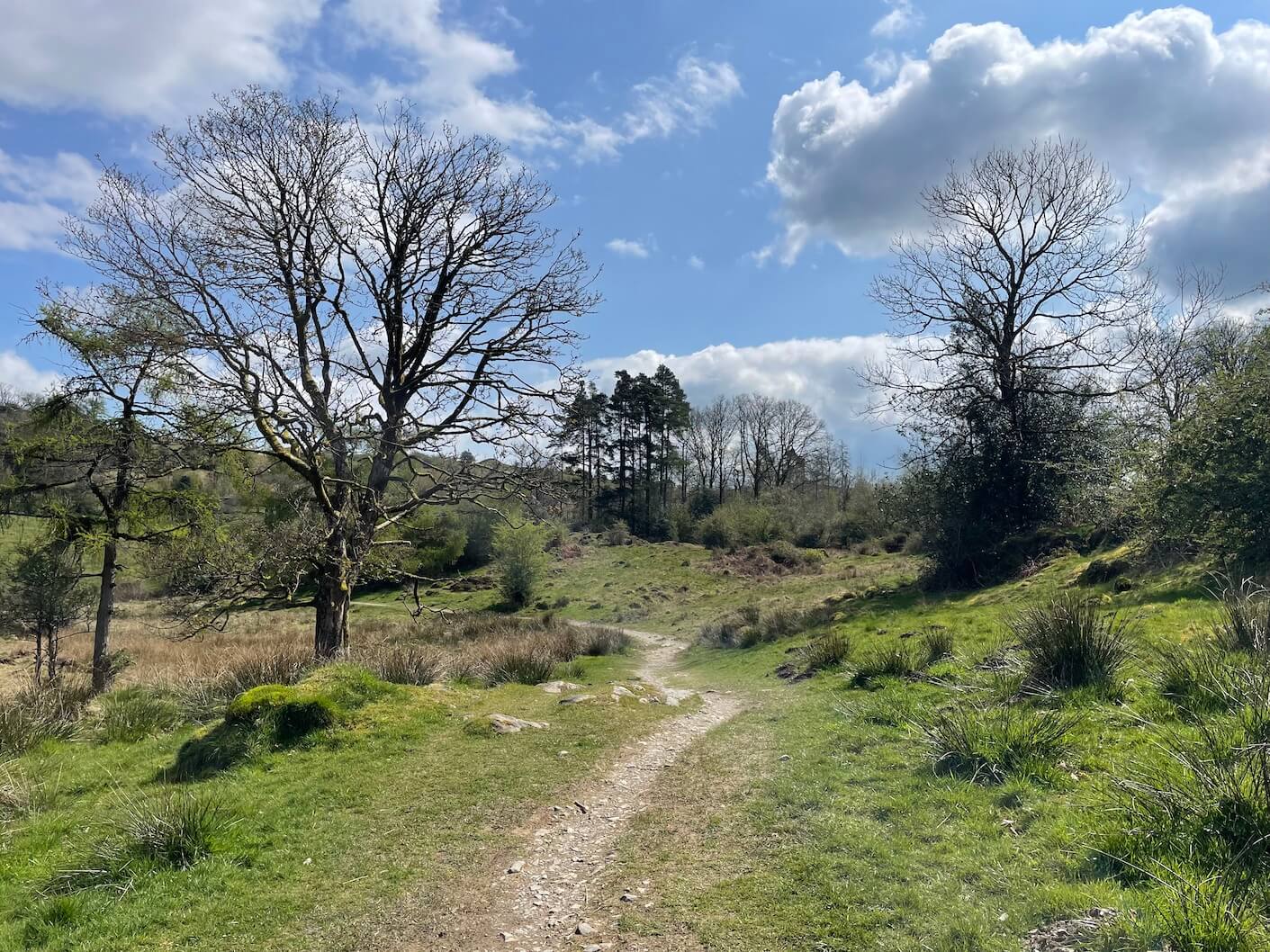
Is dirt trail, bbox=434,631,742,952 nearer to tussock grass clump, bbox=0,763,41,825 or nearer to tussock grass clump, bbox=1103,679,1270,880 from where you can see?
tussock grass clump, bbox=1103,679,1270,880

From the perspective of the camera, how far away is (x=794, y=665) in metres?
15.3

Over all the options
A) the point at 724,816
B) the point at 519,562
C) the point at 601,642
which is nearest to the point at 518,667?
the point at 601,642

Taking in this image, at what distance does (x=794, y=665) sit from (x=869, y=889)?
11.0 metres

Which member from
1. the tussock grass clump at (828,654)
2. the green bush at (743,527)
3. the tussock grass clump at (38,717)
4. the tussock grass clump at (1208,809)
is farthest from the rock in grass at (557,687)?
the green bush at (743,527)

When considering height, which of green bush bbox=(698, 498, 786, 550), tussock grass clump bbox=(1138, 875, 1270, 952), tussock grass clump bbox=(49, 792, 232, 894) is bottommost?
tussock grass clump bbox=(49, 792, 232, 894)

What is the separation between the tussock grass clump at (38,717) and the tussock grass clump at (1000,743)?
38.9 ft

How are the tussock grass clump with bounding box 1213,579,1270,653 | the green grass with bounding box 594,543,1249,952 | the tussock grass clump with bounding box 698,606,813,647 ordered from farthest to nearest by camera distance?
1. the tussock grass clump with bounding box 698,606,813,647
2. the tussock grass clump with bounding box 1213,579,1270,653
3. the green grass with bounding box 594,543,1249,952

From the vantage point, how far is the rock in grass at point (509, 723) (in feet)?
31.8

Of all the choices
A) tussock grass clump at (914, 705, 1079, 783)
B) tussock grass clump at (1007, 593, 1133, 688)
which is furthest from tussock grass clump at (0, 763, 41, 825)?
tussock grass clump at (1007, 593, 1133, 688)

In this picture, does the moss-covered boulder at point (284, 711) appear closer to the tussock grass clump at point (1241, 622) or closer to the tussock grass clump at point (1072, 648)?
the tussock grass clump at point (1072, 648)

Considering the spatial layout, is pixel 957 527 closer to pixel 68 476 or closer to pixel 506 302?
pixel 506 302

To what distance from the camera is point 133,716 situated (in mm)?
10539

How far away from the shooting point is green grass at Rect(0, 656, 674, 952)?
4945 mm

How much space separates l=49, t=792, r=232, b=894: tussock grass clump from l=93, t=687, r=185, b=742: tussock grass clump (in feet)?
15.8
